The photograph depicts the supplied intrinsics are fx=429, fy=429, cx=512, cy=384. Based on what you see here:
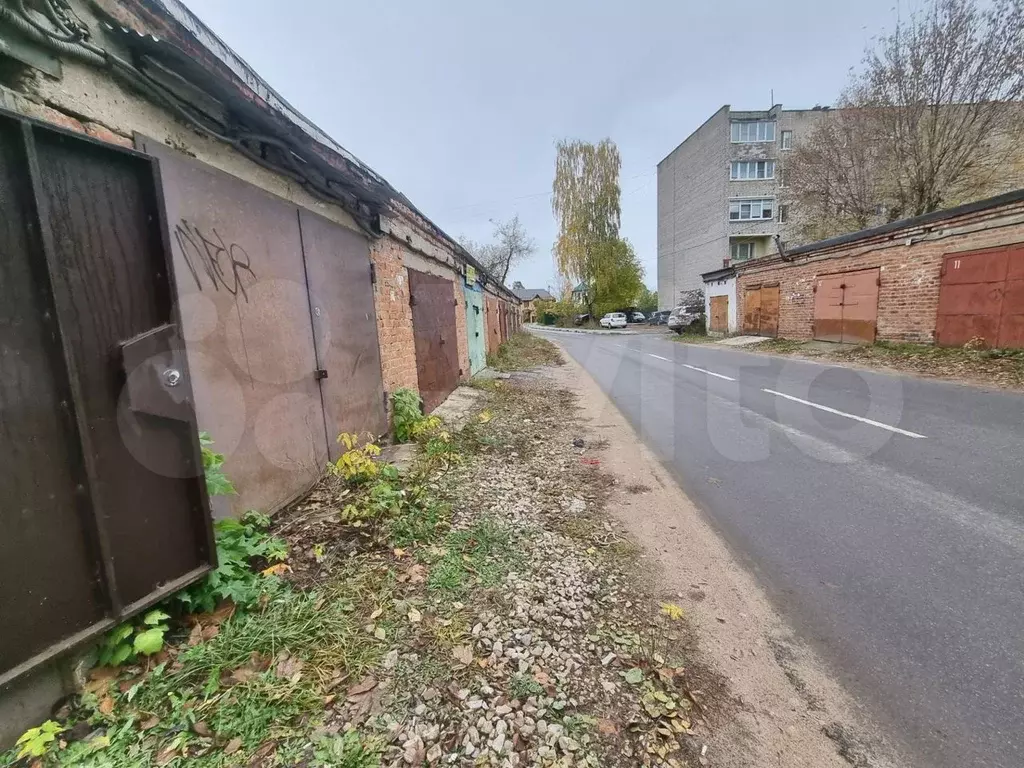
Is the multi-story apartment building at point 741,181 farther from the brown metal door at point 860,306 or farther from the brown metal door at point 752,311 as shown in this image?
the brown metal door at point 860,306

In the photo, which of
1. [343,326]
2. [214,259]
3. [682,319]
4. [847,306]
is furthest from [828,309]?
[214,259]

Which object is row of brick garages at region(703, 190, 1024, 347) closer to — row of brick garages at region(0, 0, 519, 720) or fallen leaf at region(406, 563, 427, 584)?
fallen leaf at region(406, 563, 427, 584)

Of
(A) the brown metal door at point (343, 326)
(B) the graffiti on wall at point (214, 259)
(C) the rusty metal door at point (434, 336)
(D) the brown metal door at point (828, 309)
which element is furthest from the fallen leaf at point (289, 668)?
(D) the brown metal door at point (828, 309)

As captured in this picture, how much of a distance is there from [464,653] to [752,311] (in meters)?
21.3

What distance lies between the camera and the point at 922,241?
11.5 m

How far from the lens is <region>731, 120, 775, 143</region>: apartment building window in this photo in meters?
31.3

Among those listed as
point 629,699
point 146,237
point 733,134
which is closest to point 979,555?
point 629,699

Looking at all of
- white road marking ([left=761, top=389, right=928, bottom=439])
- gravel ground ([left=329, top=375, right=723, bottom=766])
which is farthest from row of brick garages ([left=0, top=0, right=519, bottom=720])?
white road marking ([left=761, top=389, right=928, bottom=439])

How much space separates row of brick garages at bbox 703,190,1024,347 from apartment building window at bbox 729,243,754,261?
1620cm

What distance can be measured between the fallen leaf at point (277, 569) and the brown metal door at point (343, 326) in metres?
1.54

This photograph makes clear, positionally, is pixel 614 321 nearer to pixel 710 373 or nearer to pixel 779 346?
pixel 779 346

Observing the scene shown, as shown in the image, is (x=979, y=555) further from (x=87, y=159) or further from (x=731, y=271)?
(x=731, y=271)

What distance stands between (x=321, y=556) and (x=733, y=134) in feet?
126

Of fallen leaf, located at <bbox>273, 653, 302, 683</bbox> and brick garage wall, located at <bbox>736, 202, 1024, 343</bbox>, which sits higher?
brick garage wall, located at <bbox>736, 202, 1024, 343</bbox>
